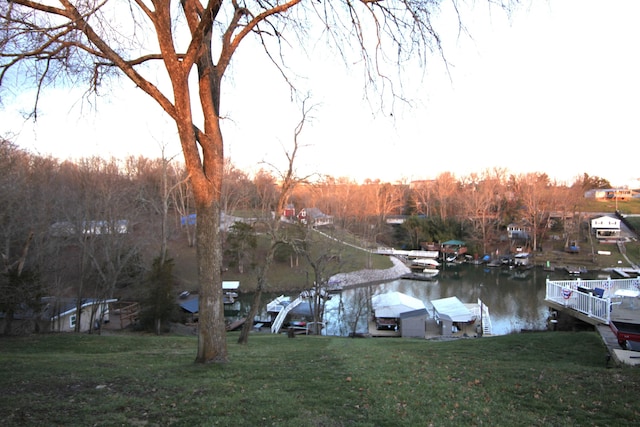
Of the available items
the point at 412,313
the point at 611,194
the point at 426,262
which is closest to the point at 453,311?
the point at 412,313

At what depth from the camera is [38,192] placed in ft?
58.9

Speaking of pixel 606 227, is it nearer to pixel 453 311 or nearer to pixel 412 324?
pixel 453 311

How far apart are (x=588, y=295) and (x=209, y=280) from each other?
11547 millimetres

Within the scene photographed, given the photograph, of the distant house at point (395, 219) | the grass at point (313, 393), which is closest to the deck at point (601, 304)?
the grass at point (313, 393)

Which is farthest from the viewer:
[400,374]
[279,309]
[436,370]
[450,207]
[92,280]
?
[450,207]

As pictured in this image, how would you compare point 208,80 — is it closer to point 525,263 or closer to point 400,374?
point 400,374

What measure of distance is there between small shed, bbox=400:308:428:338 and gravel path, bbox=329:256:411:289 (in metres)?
13.3

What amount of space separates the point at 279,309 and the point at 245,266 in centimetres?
1282

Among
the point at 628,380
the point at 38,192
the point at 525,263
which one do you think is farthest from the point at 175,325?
the point at 525,263

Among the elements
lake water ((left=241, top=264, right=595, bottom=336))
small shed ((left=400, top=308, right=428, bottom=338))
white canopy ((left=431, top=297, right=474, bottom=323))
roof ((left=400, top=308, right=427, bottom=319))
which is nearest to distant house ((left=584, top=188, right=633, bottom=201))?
lake water ((left=241, top=264, right=595, bottom=336))

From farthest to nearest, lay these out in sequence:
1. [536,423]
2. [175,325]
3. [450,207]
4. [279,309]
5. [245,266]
Result: [450,207] → [245,266] → [279,309] → [175,325] → [536,423]

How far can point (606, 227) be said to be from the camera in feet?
168

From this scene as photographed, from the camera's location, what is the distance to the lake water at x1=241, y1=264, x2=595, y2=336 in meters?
23.3

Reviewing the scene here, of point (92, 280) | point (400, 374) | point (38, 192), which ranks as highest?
point (38, 192)
